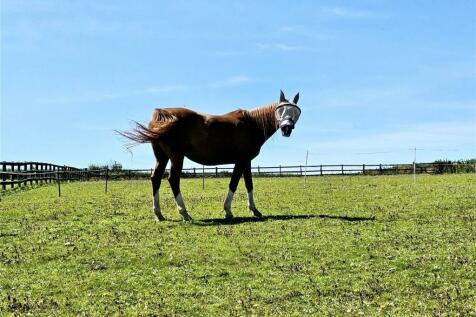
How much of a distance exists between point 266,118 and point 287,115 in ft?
2.55

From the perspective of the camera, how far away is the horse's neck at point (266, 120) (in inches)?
666

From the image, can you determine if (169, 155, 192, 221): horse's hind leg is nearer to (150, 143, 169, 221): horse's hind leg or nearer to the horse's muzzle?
(150, 143, 169, 221): horse's hind leg

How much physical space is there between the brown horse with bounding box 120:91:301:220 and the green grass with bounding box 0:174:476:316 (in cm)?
151

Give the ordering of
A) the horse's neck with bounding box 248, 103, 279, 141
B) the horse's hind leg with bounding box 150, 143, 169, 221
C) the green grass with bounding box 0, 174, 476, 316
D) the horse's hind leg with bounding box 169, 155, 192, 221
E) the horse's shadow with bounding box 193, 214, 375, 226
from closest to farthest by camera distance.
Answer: the green grass with bounding box 0, 174, 476, 316
the horse's shadow with bounding box 193, 214, 375, 226
the horse's hind leg with bounding box 169, 155, 192, 221
the horse's hind leg with bounding box 150, 143, 169, 221
the horse's neck with bounding box 248, 103, 279, 141

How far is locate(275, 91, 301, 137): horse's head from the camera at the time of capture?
53.7 feet

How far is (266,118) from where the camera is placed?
55.6 feet

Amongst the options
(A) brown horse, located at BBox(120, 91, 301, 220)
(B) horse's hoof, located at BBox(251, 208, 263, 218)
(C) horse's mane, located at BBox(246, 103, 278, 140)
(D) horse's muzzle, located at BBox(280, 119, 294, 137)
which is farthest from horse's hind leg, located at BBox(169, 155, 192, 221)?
(D) horse's muzzle, located at BBox(280, 119, 294, 137)

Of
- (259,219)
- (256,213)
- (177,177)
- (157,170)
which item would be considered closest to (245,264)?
(259,219)

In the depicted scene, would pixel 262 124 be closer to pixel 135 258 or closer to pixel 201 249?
pixel 201 249

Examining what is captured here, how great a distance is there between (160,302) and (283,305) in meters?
1.85

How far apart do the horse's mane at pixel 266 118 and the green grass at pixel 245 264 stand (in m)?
2.70

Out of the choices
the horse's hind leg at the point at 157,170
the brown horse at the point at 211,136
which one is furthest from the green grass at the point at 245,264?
the brown horse at the point at 211,136

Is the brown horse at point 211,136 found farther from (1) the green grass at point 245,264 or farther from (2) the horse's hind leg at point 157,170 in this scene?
(1) the green grass at point 245,264

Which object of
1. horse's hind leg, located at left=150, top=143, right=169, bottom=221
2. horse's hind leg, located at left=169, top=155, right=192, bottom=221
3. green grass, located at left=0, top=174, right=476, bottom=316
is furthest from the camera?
horse's hind leg, located at left=150, top=143, right=169, bottom=221
